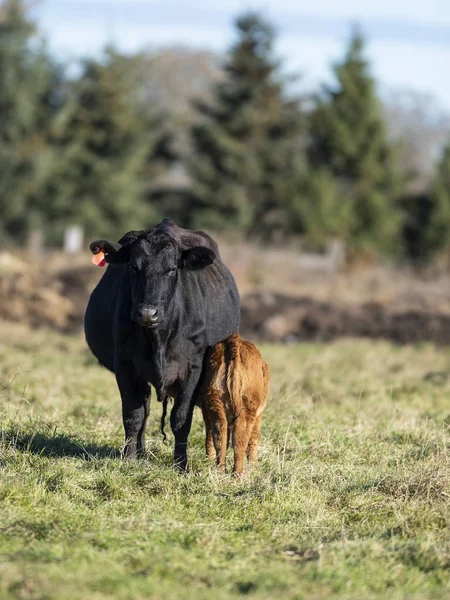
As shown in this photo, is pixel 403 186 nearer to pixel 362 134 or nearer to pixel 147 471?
pixel 362 134

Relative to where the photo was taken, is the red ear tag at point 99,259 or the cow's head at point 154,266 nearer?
the cow's head at point 154,266

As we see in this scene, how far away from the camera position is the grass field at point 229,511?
5.04 meters

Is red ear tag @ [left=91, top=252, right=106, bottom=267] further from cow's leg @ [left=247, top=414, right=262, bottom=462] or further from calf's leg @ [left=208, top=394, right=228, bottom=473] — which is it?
cow's leg @ [left=247, top=414, right=262, bottom=462]

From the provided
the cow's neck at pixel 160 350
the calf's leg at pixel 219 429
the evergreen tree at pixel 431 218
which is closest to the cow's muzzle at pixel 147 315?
the cow's neck at pixel 160 350

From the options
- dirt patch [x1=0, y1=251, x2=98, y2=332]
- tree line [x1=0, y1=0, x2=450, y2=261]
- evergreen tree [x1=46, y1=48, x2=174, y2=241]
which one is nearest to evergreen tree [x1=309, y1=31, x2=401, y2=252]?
tree line [x1=0, y1=0, x2=450, y2=261]

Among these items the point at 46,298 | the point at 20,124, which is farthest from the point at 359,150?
the point at 46,298

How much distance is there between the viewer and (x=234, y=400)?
7133mm

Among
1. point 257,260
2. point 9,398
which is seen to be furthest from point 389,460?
point 257,260

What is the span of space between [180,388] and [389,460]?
5.88 feet

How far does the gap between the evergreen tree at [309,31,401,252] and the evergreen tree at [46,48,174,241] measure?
22.9ft

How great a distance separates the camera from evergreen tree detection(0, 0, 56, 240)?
109 feet

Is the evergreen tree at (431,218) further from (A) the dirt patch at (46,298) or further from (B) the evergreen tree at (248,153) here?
(A) the dirt patch at (46,298)

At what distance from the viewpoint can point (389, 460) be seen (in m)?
7.73

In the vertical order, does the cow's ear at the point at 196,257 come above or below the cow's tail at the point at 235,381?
above
